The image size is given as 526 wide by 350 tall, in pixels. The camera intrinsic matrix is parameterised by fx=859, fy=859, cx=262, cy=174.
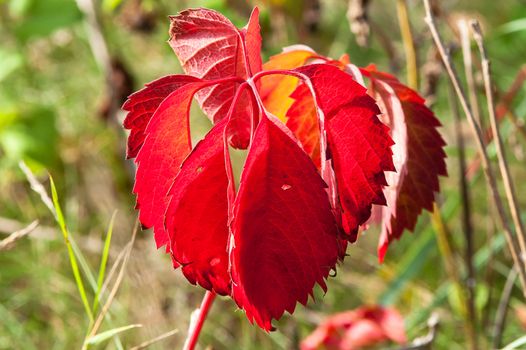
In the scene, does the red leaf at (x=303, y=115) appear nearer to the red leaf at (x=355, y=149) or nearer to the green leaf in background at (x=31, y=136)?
the red leaf at (x=355, y=149)

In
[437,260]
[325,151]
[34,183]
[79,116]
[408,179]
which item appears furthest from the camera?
[79,116]

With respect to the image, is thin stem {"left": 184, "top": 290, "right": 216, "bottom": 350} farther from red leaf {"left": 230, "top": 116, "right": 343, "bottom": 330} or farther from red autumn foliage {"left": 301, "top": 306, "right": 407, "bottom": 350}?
red autumn foliage {"left": 301, "top": 306, "right": 407, "bottom": 350}

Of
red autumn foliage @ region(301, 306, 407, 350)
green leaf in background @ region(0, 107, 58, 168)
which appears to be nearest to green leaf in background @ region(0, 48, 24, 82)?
green leaf in background @ region(0, 107, 58, 168)

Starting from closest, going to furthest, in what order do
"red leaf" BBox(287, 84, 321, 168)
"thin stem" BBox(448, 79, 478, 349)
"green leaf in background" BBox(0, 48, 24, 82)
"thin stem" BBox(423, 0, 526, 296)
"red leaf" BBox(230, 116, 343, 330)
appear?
"red leaf" BBox(230, 116, 343, 330)
"red leaf" BBox(287, 84, 321, 168)
"thin stem" BBox(423, 0, 526, 296)
"thin stem" BBox(448, 79, 478, 349)
"green leaf in background" BBox(0, 48, 24, 82)

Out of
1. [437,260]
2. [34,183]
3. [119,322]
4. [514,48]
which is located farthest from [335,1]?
[34,183]

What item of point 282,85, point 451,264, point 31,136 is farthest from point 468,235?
point 31,136

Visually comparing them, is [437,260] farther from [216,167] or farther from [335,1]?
[216,167]
